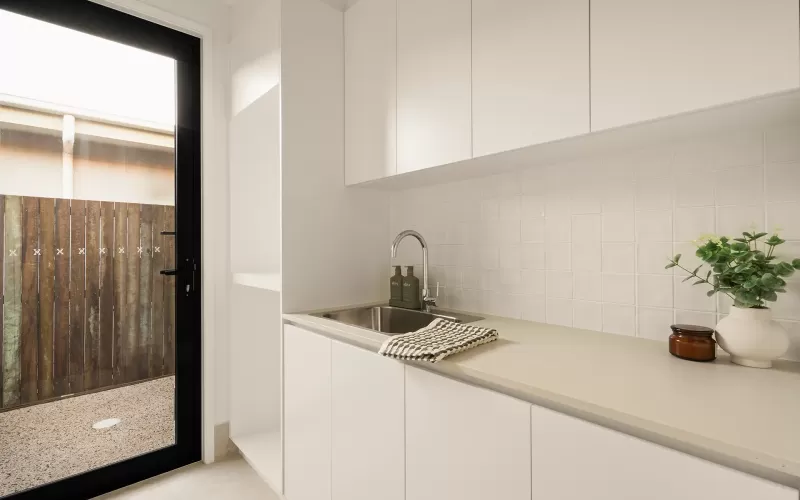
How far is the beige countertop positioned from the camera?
0.59 metres

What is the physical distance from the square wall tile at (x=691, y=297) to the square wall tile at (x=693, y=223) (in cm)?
13

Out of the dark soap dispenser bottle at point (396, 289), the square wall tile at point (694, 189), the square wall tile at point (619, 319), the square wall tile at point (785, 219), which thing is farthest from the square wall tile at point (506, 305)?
→ the square wall tile at point (785, 219)

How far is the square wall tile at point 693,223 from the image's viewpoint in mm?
1148

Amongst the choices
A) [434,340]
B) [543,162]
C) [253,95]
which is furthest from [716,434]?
[253,95]

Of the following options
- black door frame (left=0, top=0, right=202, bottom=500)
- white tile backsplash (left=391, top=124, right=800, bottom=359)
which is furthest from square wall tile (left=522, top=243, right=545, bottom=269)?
A: black door frame (left=0, top=0, right=202, bottom=500)

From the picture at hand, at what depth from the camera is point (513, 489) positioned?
2.84ft

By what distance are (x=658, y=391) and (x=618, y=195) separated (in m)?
0.75

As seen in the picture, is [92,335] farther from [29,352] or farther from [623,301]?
[623,301]

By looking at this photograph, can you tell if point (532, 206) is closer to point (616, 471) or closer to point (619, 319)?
point (619, 319)

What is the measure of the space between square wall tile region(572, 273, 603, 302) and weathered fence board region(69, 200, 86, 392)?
222cm

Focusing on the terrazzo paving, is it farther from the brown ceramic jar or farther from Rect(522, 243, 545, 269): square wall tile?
the brown ceramic jar

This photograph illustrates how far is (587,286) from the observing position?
1.40 meters

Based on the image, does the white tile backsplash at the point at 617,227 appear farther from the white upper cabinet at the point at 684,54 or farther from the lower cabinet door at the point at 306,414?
the lower cabinet door at the point at 306,414

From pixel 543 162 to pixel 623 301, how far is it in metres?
0.57
